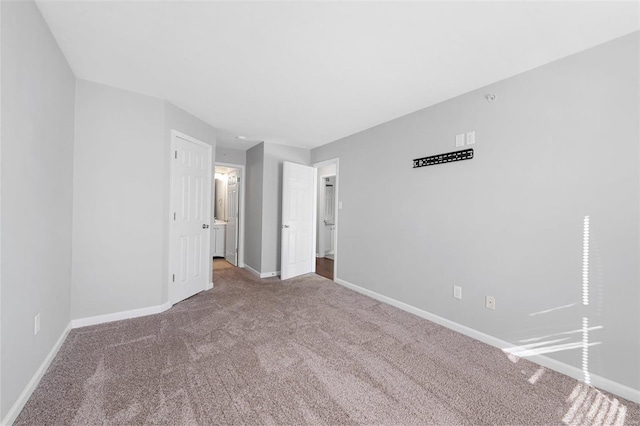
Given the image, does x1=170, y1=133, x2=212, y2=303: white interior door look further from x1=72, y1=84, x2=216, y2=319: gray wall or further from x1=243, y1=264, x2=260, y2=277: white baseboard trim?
x1=243, y1=264, x2=260, y2=277: white baseboard trim

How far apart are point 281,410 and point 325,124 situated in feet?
10.5

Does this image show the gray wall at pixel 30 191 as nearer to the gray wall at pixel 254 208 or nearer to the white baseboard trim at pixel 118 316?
the white baseboard trim at pixel 118 316

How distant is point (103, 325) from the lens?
8.44ft

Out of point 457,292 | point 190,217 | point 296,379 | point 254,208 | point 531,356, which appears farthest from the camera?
point 254,208

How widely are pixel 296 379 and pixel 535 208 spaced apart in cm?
231

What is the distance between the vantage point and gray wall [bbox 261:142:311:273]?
455cm

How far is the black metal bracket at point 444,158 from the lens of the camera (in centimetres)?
258

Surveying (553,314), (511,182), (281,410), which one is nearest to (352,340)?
(281,410)

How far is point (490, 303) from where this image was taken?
241cm

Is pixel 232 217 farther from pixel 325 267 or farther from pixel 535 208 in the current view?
pixel 535 208

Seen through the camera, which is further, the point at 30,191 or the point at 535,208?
the point at 535,208

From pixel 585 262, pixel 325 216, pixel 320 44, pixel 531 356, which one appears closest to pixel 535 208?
pixel 585 262

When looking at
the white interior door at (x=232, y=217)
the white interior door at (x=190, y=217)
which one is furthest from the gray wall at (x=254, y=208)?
Result: the white interior door at (x=190, y=217)

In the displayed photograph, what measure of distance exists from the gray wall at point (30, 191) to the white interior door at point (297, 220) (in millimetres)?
2709
